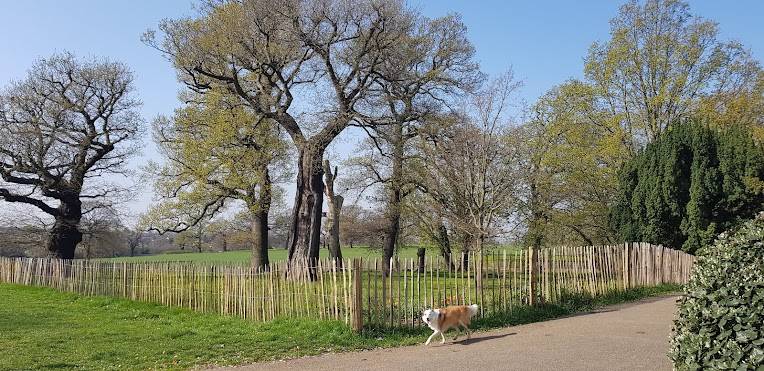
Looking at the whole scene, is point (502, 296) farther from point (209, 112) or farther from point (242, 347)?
point (209, 112)

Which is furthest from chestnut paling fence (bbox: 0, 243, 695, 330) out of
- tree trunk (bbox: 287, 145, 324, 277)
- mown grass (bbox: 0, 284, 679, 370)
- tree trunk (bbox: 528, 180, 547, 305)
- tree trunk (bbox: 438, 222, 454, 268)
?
tree trunk (bbox: 438, 222, 454, 268)

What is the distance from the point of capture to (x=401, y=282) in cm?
1188

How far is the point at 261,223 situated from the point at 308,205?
859cm

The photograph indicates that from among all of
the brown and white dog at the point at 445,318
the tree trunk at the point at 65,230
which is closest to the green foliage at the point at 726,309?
the brown and white dog at the point at 445,318

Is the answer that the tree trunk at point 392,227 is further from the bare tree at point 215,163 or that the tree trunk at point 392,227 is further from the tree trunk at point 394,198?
the bare tree at point 215,163

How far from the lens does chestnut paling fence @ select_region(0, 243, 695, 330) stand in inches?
454

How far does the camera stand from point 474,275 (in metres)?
12.8

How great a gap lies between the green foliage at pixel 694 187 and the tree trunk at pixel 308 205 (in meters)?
12.0

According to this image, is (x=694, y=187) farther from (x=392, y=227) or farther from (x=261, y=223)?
(x=261, y=223)

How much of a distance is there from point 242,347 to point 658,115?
25.9 m

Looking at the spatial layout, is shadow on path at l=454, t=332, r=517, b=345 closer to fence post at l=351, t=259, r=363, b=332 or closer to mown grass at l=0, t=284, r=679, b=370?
mown grass at l=0, t=284, r=679, b=370

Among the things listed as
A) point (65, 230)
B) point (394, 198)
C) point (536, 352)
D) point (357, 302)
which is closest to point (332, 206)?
point (394, 198)

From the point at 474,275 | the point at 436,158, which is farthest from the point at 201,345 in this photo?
the point at 436,158

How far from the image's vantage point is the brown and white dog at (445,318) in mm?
10000
